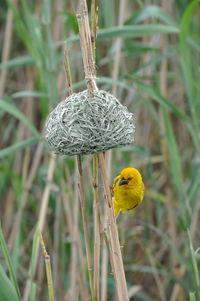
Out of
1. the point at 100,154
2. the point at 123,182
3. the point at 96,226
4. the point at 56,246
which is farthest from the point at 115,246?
the point at 56,246

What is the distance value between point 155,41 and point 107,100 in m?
2.04

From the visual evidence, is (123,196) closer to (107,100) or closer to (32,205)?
(107,100)

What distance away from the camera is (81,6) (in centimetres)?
143

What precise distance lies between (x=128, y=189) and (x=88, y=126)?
85 cm

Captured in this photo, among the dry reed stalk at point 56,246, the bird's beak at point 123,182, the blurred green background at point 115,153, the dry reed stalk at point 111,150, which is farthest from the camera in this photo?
the dry reed stalk at point 56,246

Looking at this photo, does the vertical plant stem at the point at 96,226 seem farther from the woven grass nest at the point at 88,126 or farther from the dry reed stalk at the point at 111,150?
the dry reed stalk at the point at 111,150

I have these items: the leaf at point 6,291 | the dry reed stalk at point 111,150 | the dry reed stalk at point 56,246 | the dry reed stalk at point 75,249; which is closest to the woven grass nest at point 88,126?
the leaf at point 6,291

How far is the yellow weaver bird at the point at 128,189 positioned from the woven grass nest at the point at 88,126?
72 centimetres

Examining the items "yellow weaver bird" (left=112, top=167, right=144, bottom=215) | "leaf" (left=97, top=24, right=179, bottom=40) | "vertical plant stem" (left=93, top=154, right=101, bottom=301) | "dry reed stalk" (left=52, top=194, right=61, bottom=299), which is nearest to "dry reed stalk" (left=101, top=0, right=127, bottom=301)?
"yellow weaver bird" (left=112, top=167, right=144, bottom=215)

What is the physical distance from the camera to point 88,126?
1446 millimetres

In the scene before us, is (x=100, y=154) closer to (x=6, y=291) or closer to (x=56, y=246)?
(x=6, y=291)

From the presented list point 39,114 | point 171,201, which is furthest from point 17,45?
point 171,201

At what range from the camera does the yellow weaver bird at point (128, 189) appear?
87.4 inches

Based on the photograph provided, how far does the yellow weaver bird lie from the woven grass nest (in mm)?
722
